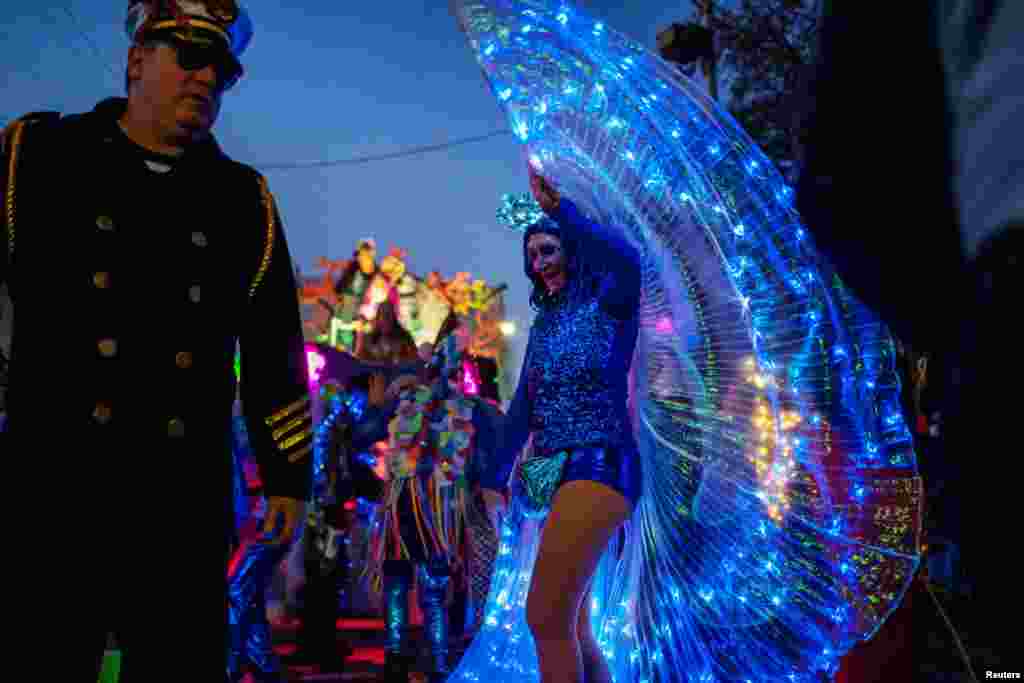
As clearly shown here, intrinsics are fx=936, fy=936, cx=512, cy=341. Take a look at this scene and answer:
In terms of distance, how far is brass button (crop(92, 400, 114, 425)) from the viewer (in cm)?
200

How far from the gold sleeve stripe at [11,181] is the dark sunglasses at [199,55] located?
0.39m

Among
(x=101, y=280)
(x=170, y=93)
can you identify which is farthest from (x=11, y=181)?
(x=170, y=93)

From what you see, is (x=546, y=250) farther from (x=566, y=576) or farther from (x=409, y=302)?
(x=409, y=302)

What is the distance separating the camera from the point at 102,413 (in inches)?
79.1

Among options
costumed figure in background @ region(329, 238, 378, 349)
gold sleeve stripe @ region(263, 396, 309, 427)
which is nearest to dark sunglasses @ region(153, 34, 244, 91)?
gold sleeve stripe @ region(263, 396, 309, 427)

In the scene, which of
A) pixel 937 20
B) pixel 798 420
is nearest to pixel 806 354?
pixel 798 420

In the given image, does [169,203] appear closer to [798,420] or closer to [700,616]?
[798,420]

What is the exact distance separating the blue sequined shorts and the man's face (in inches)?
72.1

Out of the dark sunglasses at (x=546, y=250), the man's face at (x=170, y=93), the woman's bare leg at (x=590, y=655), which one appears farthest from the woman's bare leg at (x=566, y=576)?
the man's face at (x=170, y=93)

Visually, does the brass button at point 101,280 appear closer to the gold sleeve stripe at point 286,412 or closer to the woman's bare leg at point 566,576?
the gold sleeve stripe at point 286,412

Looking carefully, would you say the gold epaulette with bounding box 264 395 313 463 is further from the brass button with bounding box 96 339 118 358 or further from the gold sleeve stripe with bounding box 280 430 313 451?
the brass button with bounding box 96 339 118 358

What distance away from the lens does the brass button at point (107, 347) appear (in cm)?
204

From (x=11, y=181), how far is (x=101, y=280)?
31cm

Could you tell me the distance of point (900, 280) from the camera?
0.78 m
